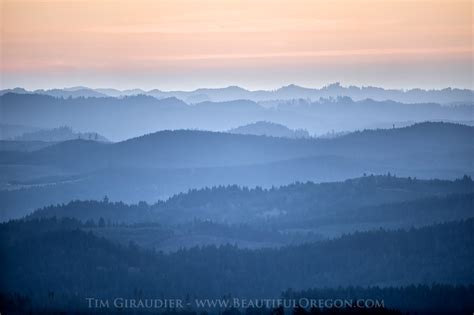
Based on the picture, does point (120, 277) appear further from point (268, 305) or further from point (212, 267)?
point (268, 305)

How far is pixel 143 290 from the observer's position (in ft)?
552

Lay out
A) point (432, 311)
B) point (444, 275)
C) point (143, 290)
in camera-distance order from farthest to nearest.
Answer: point (444, 275), point (143, 290), point (432, 311)

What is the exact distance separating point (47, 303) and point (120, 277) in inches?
917

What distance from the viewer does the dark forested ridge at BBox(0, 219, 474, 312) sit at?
557ft

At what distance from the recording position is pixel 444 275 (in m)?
181

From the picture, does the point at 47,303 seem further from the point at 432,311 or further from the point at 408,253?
the point at 408,253

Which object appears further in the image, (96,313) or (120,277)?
(120,277)

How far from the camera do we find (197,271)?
7244 inches

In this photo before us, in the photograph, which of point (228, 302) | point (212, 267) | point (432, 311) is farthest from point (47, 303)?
point (432, 311)

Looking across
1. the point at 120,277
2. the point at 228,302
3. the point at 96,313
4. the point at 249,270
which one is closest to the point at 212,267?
the point at 249,270

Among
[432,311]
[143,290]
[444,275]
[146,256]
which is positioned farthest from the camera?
[146,256]

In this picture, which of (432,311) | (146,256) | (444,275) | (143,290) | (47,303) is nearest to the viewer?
(432,311)

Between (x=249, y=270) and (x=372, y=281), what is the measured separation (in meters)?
21.0

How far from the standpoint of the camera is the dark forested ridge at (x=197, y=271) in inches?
6678
